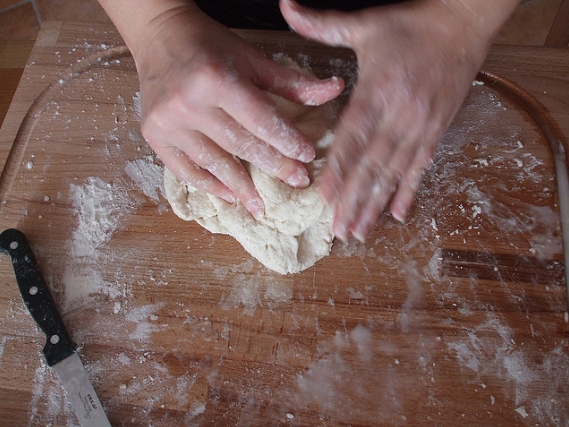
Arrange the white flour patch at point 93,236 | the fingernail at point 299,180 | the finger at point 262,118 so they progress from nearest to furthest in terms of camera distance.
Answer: the finger at point 262,118, the fingernail at point 299,180, the white flour patch at point 93,236

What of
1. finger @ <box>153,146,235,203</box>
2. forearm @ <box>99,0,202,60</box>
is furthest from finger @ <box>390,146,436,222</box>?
forearm @ <box>99,0,202,60</box>

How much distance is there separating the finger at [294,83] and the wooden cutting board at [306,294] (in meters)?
0.36

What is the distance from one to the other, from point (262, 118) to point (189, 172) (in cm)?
25

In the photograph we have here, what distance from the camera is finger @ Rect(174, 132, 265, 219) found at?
0.98 metres

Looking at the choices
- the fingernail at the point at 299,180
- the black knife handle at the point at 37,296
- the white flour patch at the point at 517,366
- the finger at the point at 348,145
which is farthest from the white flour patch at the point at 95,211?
the white flour patch at the point at 517,366

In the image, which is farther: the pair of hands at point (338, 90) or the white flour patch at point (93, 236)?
the white flour patch at point (93, 236)

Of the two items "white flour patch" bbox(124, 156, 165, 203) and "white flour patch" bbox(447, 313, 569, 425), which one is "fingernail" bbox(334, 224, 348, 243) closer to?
"white flour patch" bbox(447, 313, 569, 425)

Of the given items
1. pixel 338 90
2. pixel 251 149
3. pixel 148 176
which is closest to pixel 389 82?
pixel 338 90

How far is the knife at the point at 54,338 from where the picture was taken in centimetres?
102

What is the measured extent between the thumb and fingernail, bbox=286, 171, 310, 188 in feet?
0.98

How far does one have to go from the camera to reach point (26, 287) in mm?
1102

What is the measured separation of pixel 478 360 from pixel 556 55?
95cm

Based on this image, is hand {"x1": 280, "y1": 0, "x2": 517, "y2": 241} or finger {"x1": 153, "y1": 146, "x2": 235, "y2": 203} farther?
finger {"x1": 153, "y1": 146, "x2": 235, "y2": 203}

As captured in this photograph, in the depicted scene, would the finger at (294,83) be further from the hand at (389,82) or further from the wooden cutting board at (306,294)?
the wooden cutting board at (306,294)
